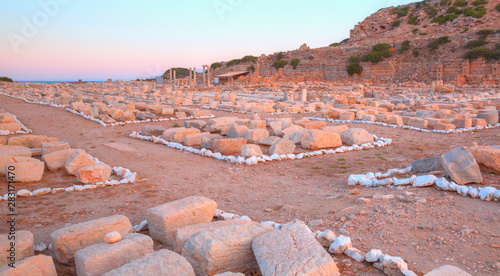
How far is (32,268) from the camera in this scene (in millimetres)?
2943

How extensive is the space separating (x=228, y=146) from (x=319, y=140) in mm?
2326

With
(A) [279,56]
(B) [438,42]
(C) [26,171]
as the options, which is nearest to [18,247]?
(C) [26,171]

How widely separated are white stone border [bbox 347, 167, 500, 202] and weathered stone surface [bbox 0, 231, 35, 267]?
4705 mm

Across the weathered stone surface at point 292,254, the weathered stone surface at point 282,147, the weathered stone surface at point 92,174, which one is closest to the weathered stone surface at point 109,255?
the weathered stone surface at point 292,254

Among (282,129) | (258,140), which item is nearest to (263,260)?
(258,140)

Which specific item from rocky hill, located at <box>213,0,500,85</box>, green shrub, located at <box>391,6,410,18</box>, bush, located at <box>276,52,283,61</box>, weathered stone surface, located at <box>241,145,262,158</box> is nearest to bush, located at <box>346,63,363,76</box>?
rocky hill, located at <box>213,0,500,85</box>

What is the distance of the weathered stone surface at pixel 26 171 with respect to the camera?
6.35 m

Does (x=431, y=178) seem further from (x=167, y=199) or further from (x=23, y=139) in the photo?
(x=23, y=139)

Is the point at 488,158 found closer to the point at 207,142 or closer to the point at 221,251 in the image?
the point at 221,251

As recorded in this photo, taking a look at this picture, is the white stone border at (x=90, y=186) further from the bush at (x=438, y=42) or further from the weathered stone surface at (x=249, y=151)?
the bush at (x=438, y=42)

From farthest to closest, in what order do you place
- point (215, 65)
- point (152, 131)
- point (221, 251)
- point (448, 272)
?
point (215, 65) < point (152, 131) < point (221, 251) < point (448, 272)

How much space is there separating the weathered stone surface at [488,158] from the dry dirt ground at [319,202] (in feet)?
0.90

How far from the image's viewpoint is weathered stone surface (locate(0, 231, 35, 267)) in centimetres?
328

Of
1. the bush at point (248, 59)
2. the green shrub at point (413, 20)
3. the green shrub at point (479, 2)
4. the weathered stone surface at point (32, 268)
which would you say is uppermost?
the green shrub at point (479, 2)
